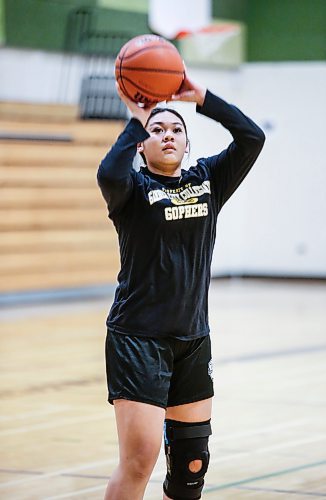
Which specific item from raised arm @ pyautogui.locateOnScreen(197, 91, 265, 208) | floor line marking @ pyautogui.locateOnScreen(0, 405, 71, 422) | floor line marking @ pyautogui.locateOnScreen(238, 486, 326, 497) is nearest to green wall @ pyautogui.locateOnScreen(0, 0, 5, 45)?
floor line marking @ pyautogui.locateOnScreen(0, 405, 71, 422)

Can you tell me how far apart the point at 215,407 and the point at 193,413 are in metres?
3.27

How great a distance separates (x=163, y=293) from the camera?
3.60 meters

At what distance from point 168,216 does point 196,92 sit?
0.45 m

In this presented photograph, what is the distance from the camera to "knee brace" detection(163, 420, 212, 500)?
3.71m

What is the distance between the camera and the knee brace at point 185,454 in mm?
3713

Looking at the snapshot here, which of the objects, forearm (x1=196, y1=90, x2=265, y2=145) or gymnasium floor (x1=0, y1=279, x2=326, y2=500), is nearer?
forearm (x1=196, y1=90, x2=265, y2=145)

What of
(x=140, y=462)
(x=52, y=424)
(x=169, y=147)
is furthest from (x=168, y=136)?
(x=52, y=424)

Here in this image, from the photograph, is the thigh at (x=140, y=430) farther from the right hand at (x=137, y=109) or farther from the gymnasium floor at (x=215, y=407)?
the gymnasium floor at (x=215, y=407)

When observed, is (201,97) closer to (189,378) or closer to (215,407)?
(189,378)

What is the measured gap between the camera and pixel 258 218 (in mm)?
16516

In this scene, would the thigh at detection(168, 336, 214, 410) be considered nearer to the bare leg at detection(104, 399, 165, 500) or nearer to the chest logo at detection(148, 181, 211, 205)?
the bare leg at detection(104, 399, 165, 500)

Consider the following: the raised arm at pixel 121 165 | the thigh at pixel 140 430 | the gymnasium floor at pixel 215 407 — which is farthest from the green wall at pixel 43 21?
the thigh at pixel 140 430

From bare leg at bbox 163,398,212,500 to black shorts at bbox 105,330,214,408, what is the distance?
20mm

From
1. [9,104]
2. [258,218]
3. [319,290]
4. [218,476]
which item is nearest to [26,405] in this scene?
[218,476]
